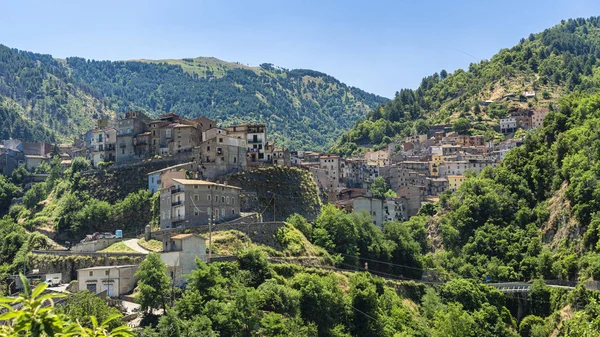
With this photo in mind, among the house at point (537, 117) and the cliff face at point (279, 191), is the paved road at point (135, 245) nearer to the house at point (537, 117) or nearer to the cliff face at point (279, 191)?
the cliff face at point (279, 191)

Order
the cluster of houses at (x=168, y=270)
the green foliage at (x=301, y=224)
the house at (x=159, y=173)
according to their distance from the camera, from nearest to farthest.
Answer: the cluster of houses at (x=168, y=270), the green foliage at (x=301, y=224), the house at (x=159, y=173)

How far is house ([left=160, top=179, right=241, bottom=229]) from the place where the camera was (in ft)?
245

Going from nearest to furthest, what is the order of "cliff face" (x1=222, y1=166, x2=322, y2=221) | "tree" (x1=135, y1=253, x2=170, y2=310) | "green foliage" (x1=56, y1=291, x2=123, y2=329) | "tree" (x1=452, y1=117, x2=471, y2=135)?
"green foliage" (x1=56, y1=291, x2=123, y2=329), "tree" (x1=135, y1=253, x2=170, y2=310), "cliff face" (x1=222, y1=166, x2=322, y2=221), "tree" (x1=452, y1=117, x2=471, y2=135)

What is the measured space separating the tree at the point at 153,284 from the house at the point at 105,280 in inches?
144

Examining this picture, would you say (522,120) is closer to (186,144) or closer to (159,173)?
(186,144)

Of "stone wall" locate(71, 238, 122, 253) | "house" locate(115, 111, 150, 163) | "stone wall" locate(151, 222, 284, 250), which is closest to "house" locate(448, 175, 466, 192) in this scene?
"house" locate(115, 111, 150, 163)

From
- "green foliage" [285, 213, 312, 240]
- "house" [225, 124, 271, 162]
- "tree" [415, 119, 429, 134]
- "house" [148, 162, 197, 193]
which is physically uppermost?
"tree" [415, 119, 429, 134]

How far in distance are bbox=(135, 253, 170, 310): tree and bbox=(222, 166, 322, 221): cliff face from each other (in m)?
25.1

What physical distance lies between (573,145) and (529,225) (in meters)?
13.2

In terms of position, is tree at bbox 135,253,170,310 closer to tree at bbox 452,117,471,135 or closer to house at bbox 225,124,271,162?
house at bbox 225,124,271,162

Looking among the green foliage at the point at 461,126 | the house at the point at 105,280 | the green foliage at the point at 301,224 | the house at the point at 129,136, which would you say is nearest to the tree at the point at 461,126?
the green foliage at the point at 461,126

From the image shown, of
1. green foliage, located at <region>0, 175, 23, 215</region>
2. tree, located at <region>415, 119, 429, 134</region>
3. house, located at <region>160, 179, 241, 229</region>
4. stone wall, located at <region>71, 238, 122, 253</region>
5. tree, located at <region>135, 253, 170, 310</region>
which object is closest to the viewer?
tree, located at <region>135, 253, 170, 310</region>

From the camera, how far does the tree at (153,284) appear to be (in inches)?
2260

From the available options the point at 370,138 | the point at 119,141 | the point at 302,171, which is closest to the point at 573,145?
the point at 302,171
